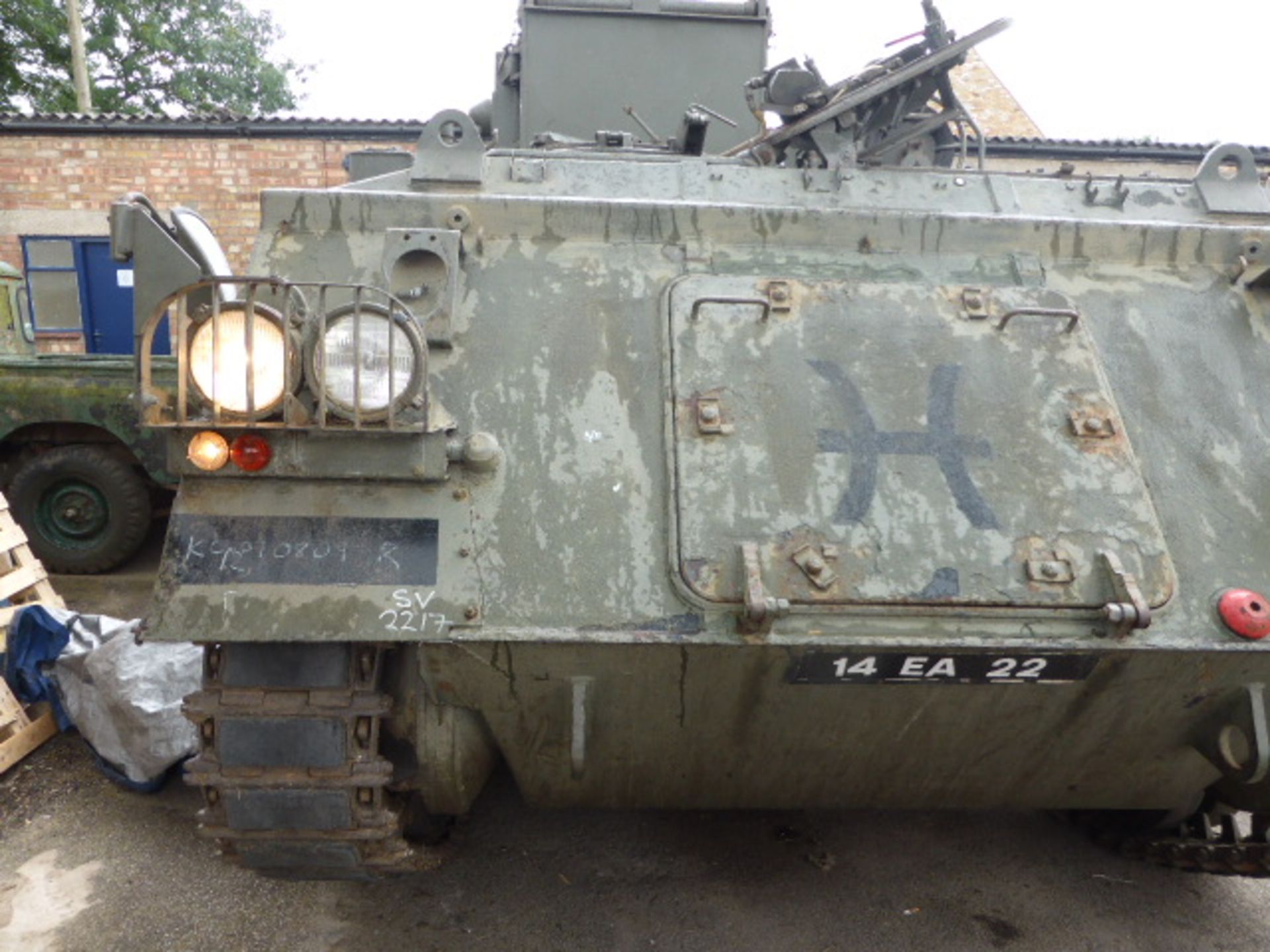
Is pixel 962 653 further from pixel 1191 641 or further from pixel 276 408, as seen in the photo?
pixel 276 408

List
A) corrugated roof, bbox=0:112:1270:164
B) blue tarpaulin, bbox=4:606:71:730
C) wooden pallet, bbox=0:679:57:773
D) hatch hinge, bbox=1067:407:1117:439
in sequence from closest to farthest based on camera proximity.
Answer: hatch hinge, bbox=1067:407:1117:439 < wooden pallet, bbox=0:679:57:773 < blue tarpaulin, bbox=4:606:71:730 < corrugated roof, bbox=0:112:1270:164

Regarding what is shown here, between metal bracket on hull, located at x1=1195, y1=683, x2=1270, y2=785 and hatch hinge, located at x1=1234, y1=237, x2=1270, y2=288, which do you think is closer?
metal bracket on hull, located at x1=1195, y1=683, x2=1270, y2=785

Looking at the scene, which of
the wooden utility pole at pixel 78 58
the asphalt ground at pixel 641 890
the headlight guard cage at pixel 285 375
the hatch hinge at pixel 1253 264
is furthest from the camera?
the wooden utility pole at pixel 78 58

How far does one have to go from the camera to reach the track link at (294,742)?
212 cm

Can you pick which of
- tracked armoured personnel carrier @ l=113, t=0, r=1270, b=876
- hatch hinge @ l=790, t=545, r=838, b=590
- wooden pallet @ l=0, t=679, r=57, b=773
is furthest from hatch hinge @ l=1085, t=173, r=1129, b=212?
wooden pallet @ l=0, t=679, r=57, b=773

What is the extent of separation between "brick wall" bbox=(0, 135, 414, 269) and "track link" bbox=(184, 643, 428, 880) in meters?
11.5

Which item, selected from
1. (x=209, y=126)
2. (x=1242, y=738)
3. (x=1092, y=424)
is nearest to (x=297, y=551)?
(x=1092, y=424)

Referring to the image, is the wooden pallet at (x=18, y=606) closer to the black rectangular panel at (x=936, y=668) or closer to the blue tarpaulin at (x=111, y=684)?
the blue tarpaulin at (x=111, y=684)

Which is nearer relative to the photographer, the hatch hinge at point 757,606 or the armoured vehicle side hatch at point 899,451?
the hatch hinge at point 757,606

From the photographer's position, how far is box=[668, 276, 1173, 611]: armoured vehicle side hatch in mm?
2182

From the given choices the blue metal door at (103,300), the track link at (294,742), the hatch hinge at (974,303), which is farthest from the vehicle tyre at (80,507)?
the blue metal door at (103,300)

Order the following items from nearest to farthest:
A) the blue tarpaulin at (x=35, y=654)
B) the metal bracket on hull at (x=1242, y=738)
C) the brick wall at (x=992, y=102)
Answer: the metal bracket on hull at (x=1242, y=738) < the blue tarpaulin at (x=35, y=654) < the brick wall at (x=992, y=102)

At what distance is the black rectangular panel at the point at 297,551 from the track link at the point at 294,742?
176mm

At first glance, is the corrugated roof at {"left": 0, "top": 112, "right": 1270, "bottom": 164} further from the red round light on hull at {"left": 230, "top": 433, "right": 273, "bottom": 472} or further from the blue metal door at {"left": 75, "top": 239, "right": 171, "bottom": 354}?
the red round light on hull at {"left": 230, "top": 433, "right": 273, "bottom": 472}
